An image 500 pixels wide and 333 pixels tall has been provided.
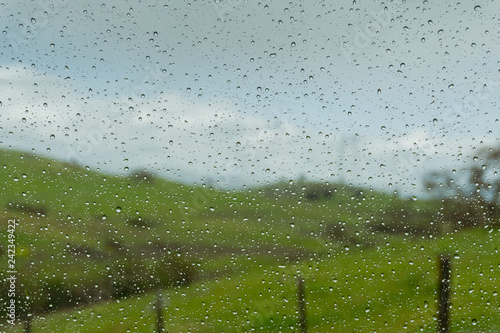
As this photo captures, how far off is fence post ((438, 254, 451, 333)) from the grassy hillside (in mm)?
33

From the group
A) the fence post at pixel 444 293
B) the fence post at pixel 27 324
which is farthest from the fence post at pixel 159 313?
the fence post at pixel 444 293

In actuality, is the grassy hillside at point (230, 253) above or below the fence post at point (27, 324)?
above

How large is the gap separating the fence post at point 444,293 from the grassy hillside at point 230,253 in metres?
0.03

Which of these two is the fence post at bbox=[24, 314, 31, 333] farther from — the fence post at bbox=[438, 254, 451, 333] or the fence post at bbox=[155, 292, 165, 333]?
the fence post at bbox=[438, 254, 451, 333]

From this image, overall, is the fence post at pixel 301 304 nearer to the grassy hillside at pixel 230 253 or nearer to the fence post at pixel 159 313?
the grassy hillside at pixel 230 253

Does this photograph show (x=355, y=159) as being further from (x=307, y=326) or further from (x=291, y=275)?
(x=307, y=326)

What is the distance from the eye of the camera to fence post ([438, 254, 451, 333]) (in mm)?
1771

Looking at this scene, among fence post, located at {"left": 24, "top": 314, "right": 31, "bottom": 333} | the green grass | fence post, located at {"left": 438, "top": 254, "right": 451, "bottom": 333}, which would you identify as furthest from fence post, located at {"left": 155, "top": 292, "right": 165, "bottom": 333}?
fence post, located at {"left": 438, "top": 254, "right": 451, "bottom": 333}

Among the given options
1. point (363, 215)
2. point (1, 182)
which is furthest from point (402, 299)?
point (1, 182)

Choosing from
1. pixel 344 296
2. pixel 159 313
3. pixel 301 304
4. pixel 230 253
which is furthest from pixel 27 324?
pixel 344 296

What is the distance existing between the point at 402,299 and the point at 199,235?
921 mm

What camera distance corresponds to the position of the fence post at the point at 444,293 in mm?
1771

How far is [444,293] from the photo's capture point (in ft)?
5.95

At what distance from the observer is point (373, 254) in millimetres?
1800
